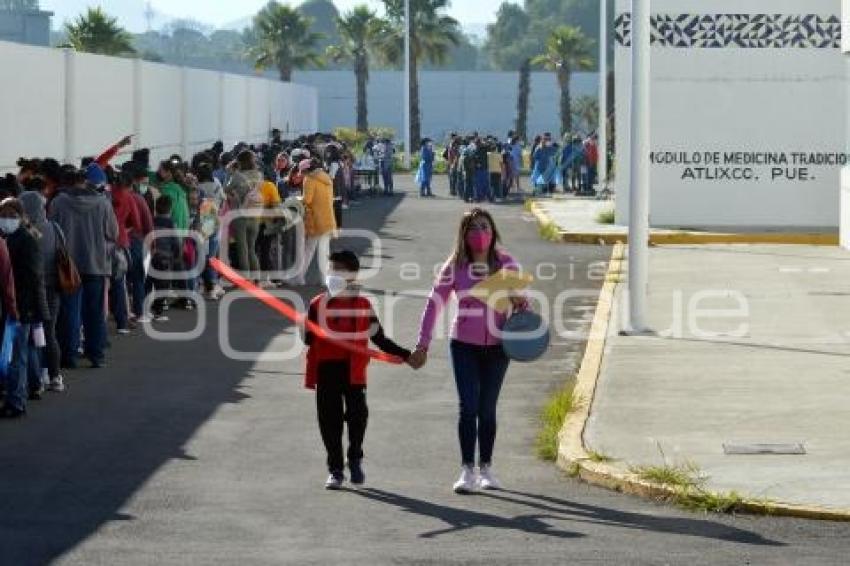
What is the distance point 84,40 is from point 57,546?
200 feet

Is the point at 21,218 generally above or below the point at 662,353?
above

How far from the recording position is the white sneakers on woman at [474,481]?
12195 mm

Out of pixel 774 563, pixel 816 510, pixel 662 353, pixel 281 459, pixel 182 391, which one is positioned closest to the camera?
pixel 774 563

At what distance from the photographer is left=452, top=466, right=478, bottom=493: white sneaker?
480 inches

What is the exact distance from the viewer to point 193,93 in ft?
125

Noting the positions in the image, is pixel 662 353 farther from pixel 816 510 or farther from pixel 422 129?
pixel 422 129

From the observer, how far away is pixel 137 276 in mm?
21172

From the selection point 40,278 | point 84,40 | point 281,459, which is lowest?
point 281,459

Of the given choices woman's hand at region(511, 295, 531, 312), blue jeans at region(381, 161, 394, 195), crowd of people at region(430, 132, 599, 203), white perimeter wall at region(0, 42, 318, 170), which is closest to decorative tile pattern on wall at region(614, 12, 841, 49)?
white perimeter wall at region(0, 42, 318, 170)

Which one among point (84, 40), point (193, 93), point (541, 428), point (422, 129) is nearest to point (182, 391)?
point (541, 428)

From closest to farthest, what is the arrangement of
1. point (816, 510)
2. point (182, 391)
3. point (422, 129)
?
point (816, 510)
point (182, 391)
point (422, 129)

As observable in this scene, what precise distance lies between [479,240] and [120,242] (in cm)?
811

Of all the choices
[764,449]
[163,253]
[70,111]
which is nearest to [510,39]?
[70,111]

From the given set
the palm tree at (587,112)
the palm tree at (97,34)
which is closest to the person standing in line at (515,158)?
the palm tree at (97,34)
